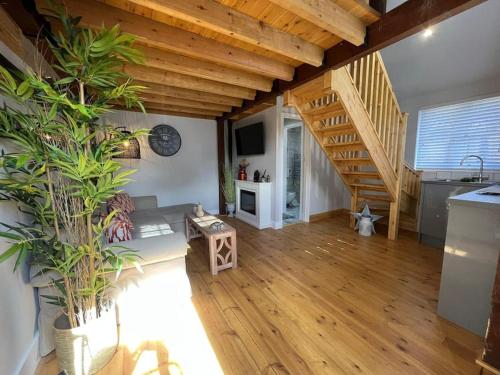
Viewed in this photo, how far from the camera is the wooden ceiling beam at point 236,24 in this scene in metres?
1.35

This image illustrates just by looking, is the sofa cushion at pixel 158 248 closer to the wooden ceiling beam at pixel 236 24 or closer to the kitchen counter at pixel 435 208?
the wooden ceiling beam at pixel 236 24

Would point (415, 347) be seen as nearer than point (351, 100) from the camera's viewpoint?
Yes

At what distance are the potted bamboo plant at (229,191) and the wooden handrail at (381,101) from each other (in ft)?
9.04

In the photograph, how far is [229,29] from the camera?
1.55 m

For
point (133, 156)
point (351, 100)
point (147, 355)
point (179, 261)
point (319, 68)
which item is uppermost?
point (319, 68)

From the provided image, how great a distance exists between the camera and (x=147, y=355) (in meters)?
1.29

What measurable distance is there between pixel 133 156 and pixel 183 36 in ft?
9.16

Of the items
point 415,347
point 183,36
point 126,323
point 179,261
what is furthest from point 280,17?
point 126,323

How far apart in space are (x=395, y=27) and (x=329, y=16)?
554 millimetres

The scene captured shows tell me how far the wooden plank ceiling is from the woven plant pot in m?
1.73

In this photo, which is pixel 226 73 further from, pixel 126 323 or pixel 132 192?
pixel 132 192

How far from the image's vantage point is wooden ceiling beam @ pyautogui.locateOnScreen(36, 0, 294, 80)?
4.87 ft

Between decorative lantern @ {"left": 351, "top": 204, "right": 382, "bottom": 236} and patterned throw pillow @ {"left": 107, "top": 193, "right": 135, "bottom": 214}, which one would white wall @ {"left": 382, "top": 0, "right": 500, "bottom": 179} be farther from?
patterned throw pillow @ {"left": 107, "top": 193, "right": 135, "bottom": 214}

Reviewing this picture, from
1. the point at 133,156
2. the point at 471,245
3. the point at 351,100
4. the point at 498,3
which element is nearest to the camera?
the point at 471,245
